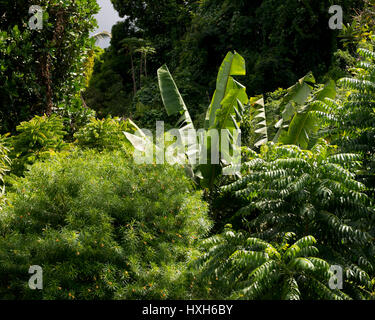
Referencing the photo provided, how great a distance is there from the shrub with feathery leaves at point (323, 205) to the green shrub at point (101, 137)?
11.7 feet

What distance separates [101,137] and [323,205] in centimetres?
465

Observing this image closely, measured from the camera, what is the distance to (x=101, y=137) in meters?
7.93

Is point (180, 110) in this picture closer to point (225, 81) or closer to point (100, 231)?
point (225, 81)

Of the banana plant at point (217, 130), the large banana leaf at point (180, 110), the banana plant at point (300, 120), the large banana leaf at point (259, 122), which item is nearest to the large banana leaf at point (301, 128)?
the banana plant at point (300, 120)

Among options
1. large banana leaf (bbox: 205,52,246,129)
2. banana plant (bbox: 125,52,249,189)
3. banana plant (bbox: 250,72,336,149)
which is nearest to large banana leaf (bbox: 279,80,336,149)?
banana plant (bbox: 250,72,336,149)

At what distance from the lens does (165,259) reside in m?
4.73

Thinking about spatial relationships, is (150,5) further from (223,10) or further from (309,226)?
(309,226)

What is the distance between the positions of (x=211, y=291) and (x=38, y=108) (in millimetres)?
5770

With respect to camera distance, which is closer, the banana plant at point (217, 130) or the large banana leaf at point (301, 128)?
the banana plant at point (217, 130)

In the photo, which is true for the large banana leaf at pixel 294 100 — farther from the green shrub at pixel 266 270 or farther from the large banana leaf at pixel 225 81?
the green shrub at pixel 266 270

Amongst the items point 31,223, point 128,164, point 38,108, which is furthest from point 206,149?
point 38,108

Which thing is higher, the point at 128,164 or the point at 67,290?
the point at 128,164

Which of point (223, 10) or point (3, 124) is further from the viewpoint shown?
point (223, 10)

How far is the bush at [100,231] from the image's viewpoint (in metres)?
4.39
